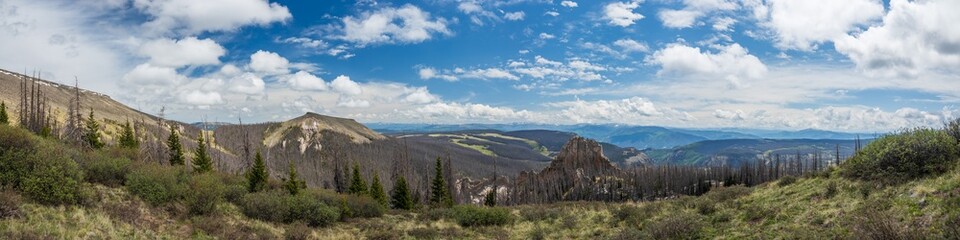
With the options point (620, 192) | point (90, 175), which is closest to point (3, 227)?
point (90, 175)

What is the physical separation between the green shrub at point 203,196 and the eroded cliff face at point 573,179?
90.4 m

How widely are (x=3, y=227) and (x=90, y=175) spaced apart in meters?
12.9

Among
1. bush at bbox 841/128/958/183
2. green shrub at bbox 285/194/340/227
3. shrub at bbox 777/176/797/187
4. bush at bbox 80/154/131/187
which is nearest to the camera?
bush at bbox 841/128/958/183

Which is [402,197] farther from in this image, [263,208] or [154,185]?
[154,185]

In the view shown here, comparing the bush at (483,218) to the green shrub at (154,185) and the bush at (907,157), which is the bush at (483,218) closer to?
the green shrub at (154,185)

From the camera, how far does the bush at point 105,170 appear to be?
29.1 metres

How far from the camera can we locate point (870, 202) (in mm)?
17172

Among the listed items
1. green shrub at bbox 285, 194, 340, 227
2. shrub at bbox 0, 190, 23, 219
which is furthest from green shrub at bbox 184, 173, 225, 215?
shrub at bbox 0, 190, 23, 219

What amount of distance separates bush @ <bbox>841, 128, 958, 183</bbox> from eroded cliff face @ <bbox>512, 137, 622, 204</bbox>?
316 ft

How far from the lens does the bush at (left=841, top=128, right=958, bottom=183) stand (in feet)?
60.1

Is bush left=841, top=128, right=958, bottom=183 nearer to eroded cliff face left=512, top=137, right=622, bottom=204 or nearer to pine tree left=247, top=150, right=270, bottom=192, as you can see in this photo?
pine tree left=247, top=150, right=270, bottom=192

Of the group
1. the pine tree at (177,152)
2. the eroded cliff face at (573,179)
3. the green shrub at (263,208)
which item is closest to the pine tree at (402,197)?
the pine tree at (177,152)

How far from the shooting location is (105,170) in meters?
30.0

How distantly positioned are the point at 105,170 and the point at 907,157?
43647mm
